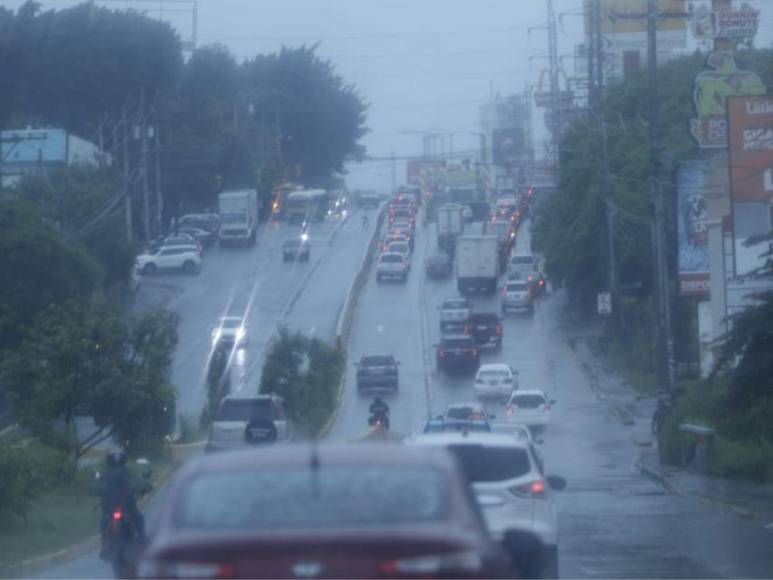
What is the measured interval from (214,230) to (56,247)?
43779mm

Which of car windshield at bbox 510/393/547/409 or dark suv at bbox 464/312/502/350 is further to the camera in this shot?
dark suv at bbox 464/312/502/350

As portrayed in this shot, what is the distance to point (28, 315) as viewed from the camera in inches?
1885

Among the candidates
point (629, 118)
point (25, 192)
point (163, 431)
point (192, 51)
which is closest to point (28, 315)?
point (163, 431)

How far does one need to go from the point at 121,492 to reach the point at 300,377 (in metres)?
28.4

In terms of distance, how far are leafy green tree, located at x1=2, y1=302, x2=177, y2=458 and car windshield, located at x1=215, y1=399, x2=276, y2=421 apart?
1204 mm

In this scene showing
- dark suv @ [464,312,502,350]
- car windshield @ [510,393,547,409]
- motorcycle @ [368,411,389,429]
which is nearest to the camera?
motorcycle @ [368,411,389,429]

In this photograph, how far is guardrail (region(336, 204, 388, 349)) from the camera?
6412cm

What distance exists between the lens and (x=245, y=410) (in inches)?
1231

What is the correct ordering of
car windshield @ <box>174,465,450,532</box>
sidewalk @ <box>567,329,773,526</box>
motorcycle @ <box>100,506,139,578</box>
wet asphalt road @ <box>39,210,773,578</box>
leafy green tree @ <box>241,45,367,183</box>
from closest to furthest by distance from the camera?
car windshield @ <box>174,465,450,532</box> < motorcycle @ <box>100,506,139,578</box> < wet asphalt road @ <box>39,210,773,578</box> < sidewalk @ <box>567,329,773,526</box> < leafy green tree @ <box>241,45,367,183</box>

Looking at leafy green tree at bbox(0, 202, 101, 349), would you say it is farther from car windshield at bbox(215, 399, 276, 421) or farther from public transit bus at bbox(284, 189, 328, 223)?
public transit bus at bbox(284, 189, 328, 223)

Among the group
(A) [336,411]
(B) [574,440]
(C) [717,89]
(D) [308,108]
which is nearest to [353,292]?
(A) [336,411]

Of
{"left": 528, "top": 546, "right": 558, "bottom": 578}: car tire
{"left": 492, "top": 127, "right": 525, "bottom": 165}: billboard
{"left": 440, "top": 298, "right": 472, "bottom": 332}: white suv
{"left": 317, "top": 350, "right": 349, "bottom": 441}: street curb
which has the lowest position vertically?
{"left": 317, "top": 350, "right": 349, "bottom": 441}: street curb

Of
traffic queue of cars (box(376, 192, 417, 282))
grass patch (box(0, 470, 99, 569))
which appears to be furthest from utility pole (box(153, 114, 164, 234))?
grass patch (box(0, 470, 99, 569))

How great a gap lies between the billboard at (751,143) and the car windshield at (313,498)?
23.9m
